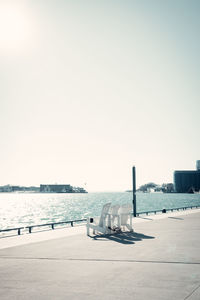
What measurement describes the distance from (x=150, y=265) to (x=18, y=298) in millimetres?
3547

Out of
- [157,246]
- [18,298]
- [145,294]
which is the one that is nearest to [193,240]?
[157,246]

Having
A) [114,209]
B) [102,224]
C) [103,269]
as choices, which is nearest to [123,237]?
[102,224]

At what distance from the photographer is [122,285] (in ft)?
19.6

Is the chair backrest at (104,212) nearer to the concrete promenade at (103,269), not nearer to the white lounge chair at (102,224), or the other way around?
the white lounge chair at (102,224)

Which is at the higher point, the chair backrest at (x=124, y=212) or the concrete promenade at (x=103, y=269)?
the chair backrest at (x=124, y=212)

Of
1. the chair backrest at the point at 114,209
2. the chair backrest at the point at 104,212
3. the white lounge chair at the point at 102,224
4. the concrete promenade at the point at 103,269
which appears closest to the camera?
the concrete promenade at the point at 103,269

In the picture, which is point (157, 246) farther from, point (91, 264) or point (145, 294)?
point (145, 294)

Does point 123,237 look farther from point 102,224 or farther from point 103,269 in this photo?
point 103,269

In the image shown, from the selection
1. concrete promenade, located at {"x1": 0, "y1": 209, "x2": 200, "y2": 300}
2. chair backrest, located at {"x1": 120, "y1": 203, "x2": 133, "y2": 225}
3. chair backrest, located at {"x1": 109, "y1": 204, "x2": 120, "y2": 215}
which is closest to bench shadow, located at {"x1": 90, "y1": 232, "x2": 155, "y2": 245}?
concrete promenade, located at {"x1": 0, "y1": 209, "x2": 200, "y2": 300}

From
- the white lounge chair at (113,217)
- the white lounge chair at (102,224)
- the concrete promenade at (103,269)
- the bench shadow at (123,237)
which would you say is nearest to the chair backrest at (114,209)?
the white lounge chair at (113,217)

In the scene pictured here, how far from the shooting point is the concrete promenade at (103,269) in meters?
5.58

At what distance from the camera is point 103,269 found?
7359 millimetres

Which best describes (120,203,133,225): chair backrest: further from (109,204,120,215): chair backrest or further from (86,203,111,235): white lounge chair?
(86,203,111,235): white lounge chair

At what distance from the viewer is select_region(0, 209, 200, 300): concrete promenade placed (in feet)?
18.3
